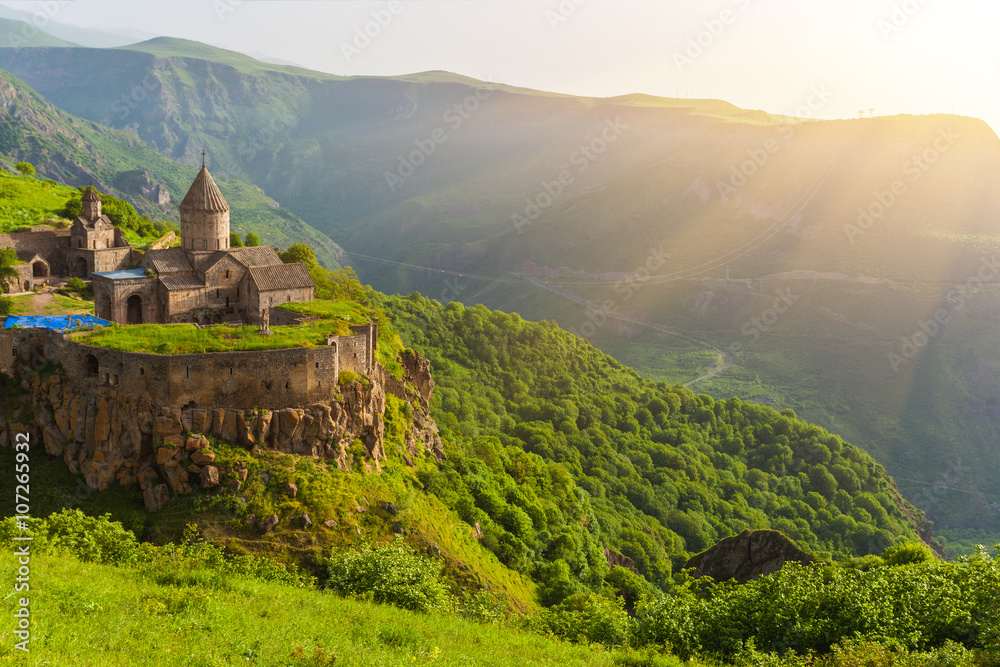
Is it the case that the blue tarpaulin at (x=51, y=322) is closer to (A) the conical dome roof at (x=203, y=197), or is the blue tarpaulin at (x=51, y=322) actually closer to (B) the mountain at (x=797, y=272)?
(A) the conical dome roof at (x=203, y=197)

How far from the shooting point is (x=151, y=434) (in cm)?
3156

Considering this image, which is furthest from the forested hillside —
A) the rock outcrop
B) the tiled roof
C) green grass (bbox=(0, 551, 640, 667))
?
green grass (bbox=(0, 551, 640, 667))

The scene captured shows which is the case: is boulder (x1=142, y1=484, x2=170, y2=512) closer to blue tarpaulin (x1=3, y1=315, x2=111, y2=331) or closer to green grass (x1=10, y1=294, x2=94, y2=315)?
blue tarpaulin (x1=3, y1=315, x2=111, y2=331)

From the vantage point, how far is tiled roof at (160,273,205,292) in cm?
4209

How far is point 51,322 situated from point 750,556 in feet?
120

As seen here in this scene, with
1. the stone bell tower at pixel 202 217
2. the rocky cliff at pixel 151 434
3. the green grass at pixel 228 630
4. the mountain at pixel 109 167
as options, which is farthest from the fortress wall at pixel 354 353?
the mountain at pixel 109 167

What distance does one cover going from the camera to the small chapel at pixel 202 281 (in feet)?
138

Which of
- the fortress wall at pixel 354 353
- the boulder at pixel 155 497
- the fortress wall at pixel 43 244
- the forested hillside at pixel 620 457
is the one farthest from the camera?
the forested hillside at pixel 620 457

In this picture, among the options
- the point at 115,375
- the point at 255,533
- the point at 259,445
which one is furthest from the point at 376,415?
the point at 115,375

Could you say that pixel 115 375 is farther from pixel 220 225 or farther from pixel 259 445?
pixel 220 225

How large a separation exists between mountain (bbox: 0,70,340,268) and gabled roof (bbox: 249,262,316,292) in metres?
106

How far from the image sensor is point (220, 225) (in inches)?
1777

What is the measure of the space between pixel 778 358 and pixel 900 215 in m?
47.9

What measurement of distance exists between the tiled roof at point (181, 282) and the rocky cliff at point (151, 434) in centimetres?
1008
